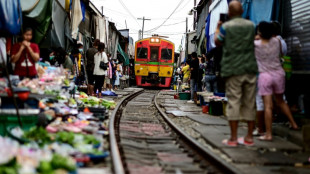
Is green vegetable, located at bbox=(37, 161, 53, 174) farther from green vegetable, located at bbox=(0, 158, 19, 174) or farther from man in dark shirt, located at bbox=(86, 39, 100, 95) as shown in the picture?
man in dark shirt, located at bbox=(86, 39, 100, 95)

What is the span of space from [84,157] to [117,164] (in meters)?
0.47

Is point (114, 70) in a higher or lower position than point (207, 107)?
higher

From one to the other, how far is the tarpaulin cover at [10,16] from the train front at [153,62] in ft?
56.3

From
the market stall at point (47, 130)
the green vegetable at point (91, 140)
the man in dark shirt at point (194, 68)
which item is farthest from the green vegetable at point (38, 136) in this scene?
the man in dark shirt at point (194, 68)

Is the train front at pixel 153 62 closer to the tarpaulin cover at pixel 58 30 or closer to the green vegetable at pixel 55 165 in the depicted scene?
the tarpaulin cover at pixel 58 30

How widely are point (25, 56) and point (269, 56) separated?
382 cm

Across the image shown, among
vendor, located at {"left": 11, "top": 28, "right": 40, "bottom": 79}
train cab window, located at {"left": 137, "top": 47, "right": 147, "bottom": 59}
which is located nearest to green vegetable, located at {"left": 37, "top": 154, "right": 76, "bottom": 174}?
vendor, located at {"left": 11, "top": 28, "right": 40, "bottom": 79}

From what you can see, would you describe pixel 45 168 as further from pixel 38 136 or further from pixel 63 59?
pixel 63 59

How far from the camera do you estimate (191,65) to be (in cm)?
1184

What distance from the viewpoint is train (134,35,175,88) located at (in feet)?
79.7

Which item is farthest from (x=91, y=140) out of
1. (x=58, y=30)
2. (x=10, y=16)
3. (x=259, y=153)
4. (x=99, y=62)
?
(x=99, y=62)

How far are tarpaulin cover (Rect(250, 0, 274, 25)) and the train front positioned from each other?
16646mm

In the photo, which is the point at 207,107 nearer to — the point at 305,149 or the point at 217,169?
the point at 305,149

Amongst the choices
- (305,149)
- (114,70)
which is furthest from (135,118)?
(114,70)
